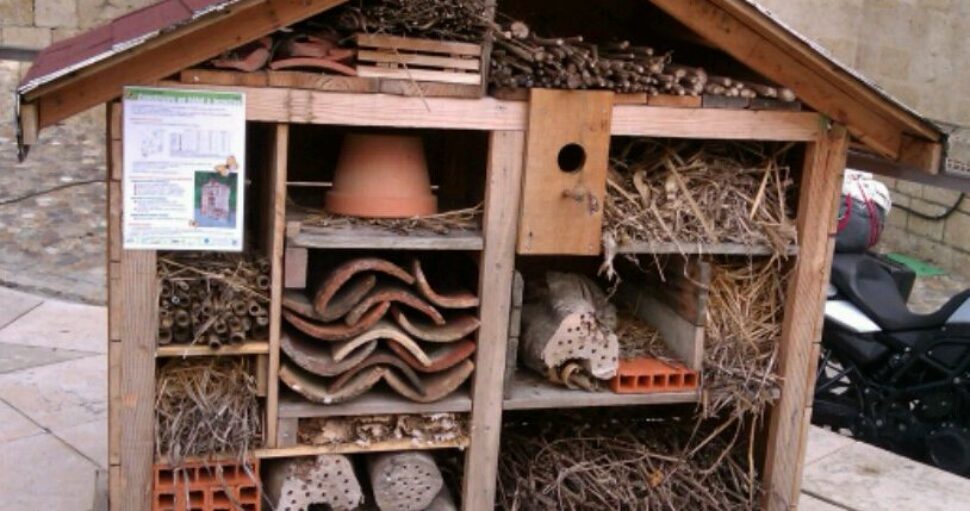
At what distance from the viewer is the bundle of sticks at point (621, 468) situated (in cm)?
376

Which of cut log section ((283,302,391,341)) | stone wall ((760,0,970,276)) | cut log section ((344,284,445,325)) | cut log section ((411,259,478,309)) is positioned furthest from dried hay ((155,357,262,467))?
stone wall ((760,0,970,276))

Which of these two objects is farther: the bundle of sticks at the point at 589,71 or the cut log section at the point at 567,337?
the cut log section at the point at 567,337

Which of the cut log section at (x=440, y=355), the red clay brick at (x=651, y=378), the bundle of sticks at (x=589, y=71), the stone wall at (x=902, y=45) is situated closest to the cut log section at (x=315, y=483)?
the cut log section at (x=440, y=355)

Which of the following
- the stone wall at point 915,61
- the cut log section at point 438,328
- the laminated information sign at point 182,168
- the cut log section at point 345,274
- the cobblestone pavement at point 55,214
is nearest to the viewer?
the laminated information sign at point 182,168

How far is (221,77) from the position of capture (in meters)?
2.96

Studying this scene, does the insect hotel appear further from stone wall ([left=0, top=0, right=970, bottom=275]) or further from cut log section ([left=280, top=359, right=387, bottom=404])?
stone wall ([left=0, top=0, right=970, bottom=275])

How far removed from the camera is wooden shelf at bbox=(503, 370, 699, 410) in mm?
3490

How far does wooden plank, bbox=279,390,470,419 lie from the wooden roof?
1.01 meters

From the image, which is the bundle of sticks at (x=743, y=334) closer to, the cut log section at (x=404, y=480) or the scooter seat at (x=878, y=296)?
the cut log section at (x=404, y=480)

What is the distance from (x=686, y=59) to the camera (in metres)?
3.92

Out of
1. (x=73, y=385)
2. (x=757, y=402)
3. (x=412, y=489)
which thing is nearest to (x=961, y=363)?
(x=757, y=402)

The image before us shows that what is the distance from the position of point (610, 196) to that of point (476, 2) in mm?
764

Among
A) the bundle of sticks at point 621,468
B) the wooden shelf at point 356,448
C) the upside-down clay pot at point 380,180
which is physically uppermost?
the upside-down clay pot at point 380,180

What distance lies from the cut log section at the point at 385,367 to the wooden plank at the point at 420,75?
0.81m
